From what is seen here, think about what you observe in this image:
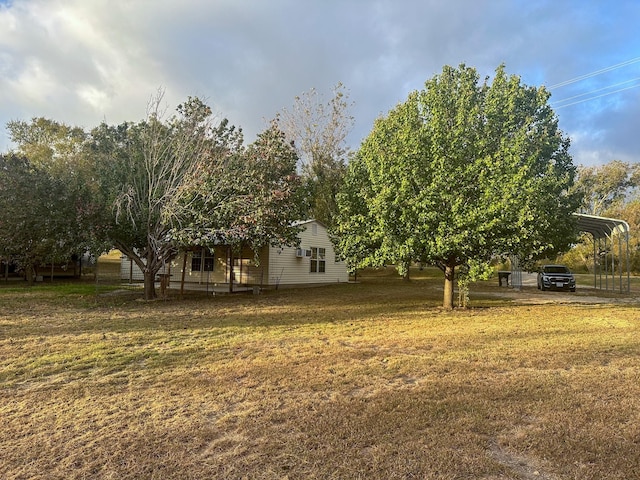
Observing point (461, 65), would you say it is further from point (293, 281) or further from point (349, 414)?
point (293, 281)

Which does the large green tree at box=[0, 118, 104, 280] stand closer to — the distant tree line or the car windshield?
the distant tree line

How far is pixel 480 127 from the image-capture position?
1109 centimetres

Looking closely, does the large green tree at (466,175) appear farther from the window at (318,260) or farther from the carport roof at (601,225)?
the window at (318,260)

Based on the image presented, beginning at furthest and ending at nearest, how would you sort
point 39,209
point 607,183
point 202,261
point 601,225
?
point 607,183
point 202,261
point 601,225
point 39,209

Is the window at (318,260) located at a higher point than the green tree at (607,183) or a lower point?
lower

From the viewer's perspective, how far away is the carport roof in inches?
717

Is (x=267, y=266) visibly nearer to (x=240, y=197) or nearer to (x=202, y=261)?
(x=202, y=261)

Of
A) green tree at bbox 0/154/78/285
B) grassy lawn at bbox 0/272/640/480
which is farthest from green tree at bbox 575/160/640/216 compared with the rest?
green tree at bbox 0/154/78/285

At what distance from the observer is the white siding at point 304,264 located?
20641 millimetres

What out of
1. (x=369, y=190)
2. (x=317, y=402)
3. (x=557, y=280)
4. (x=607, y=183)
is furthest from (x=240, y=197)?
(x=607, y=183)

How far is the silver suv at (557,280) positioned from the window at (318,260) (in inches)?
422

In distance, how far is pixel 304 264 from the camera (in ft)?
72.9

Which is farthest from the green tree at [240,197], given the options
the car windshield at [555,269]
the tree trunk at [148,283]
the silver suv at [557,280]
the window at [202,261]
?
the car windshield at [555,269]

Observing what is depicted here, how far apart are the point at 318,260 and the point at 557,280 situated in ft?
39.3
